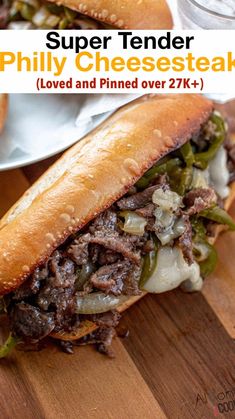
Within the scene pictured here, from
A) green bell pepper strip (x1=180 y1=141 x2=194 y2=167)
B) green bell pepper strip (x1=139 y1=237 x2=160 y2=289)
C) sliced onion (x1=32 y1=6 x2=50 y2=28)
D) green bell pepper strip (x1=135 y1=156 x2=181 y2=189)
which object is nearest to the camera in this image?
green bell pepper strip (x1=139 y1=237 x2=160 y2=289)

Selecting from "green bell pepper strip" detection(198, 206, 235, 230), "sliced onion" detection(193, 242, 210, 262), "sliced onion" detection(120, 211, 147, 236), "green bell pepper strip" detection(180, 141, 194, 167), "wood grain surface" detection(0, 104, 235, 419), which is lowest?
"wood grain surface" detection(0, 104, 235, 419)

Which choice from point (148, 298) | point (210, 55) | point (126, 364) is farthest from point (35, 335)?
point (210, 55)

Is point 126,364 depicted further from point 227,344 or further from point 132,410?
point 227,344

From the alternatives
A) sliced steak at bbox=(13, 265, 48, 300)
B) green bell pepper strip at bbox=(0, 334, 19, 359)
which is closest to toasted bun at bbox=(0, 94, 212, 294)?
sliced steak at bbox=(13, 265, 48, 300)

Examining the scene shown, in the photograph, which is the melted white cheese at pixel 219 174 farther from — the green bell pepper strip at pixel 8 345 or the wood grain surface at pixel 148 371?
the green bell pepper strip at pixel 8 345

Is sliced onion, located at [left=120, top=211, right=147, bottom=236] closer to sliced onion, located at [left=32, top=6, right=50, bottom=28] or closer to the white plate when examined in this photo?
the white plate

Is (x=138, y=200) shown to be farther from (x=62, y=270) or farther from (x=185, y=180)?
(x=62, y=270)
